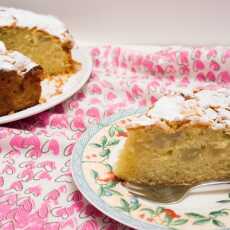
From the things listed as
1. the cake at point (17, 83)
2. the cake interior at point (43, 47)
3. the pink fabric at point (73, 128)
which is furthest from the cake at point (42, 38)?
the cake at point (17, 83)

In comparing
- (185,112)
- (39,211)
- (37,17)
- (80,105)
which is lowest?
(39,211)

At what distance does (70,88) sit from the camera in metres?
1.81

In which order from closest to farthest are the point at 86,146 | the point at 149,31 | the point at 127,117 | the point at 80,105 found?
the point at 86,146 < the point at 127,117 < the point at 80,105 < the point at 149,31

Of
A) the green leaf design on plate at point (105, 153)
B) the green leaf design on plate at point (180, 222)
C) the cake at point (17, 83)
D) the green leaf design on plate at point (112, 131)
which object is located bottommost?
the green leaf design on plate at point (180, 222)

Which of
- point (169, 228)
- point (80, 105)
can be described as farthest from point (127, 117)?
point (169, 228)

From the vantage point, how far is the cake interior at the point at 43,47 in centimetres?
199

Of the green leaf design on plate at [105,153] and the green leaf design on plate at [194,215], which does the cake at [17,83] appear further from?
the green leaf design on plate at [194,215]

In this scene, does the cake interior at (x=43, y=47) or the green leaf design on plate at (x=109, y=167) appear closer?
the green leaf design on plate at (x=109, y=167)

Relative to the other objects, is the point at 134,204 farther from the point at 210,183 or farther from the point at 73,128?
the point at 73,128

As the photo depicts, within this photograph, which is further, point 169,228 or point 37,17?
point 37,17

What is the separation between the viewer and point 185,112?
124cm

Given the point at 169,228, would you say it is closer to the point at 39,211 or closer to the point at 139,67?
the point at 39,211

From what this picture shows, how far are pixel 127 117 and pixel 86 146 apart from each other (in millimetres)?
209

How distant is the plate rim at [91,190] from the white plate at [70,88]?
0.29m
